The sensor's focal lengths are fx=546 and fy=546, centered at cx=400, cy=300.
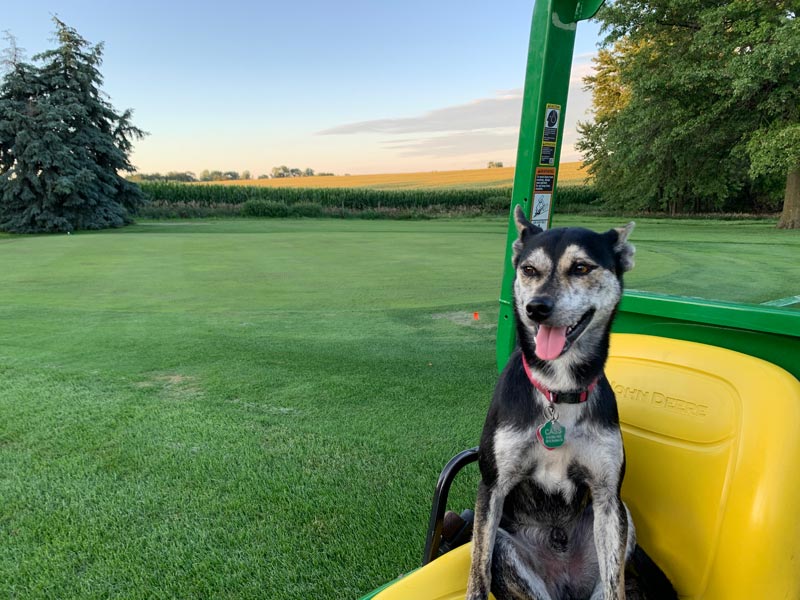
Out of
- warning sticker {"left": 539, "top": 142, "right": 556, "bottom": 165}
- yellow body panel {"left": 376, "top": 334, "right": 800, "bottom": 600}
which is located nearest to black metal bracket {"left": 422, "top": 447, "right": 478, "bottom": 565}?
yellow body panel {"left": 376, "top": 334, "right": 800, "bottom": 600}

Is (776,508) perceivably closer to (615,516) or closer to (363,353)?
(615,516)

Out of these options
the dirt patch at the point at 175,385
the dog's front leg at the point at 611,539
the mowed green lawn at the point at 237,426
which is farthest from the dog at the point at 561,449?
the dirt patch at the point at 175,385

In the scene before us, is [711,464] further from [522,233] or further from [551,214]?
[551,214]

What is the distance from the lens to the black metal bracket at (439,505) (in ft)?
6.03

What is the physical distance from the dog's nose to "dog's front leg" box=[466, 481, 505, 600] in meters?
0.54

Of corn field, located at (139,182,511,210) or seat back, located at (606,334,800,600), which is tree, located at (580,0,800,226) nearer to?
seat back, located at (606,334,800,600)

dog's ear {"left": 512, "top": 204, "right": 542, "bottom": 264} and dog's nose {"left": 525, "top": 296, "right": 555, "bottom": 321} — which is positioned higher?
dog's ear {"left": 512, "top": 204, "right": 542, "bottom": 264}

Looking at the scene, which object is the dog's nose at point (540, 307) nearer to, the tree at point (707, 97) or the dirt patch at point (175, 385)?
the tree at point (707, 97)

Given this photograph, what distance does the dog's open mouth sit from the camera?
62.7 inches

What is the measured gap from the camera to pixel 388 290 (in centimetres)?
933

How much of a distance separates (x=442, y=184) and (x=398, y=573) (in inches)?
1740

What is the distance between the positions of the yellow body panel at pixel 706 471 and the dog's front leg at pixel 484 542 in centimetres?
12

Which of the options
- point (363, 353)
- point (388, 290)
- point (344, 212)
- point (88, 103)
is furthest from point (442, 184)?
point (363, 353)

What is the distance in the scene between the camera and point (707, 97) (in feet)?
14.5
